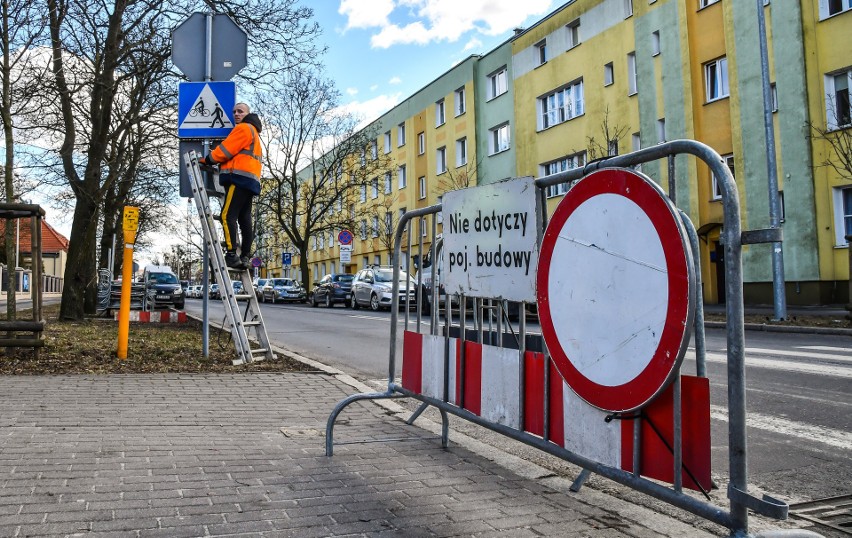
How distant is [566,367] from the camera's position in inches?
113

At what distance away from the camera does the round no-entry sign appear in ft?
7.64

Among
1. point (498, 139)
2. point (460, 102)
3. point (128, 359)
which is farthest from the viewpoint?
point (460, 102)

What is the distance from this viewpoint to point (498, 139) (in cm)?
3800

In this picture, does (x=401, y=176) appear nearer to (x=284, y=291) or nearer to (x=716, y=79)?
(x=284, y=291)

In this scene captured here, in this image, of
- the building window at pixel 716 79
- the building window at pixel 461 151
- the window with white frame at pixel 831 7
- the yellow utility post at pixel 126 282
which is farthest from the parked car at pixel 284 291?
the yellow utility post at pixel 126 282

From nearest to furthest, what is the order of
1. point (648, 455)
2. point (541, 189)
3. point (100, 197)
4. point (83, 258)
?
1. point (648, 455)
2. point (541, 189)
3. point (100, 197)
4. point (83, 258)

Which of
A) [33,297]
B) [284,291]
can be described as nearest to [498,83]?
[284,291]

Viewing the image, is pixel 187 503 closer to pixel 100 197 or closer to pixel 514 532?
pixel 514 532

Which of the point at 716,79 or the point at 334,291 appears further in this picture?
the point at 334,291

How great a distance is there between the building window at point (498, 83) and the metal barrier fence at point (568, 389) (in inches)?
1322

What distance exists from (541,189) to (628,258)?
843mm

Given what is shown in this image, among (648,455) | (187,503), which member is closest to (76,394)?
(187,503)

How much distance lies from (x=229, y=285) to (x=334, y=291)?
26583mm

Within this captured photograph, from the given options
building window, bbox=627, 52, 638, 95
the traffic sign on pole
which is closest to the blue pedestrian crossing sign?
the traffic sign on pole
